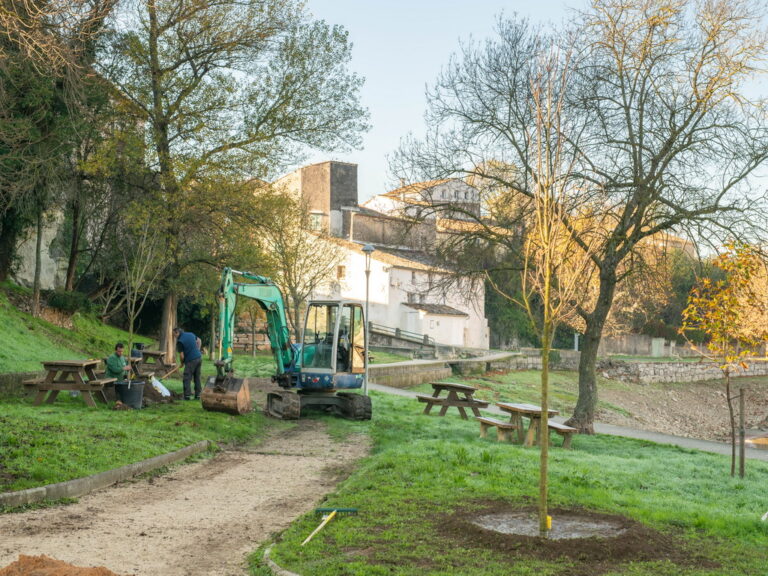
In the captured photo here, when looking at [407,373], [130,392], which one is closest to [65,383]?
[130,392]

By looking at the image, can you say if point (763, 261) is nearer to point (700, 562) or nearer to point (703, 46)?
point (703, 46)

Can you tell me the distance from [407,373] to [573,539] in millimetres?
28690

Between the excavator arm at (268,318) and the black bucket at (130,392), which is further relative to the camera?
the excavator arm at (268,318)

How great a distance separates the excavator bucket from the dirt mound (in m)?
12.6

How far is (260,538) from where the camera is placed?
8297mm

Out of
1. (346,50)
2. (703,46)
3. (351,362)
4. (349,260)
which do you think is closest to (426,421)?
(351,362)

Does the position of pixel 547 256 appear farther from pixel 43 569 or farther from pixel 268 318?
pixel 268 318

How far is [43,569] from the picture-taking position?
18.1 feet

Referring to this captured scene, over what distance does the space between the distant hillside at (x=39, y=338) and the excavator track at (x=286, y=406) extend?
5.61 metres

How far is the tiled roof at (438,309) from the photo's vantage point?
6054 centimetres

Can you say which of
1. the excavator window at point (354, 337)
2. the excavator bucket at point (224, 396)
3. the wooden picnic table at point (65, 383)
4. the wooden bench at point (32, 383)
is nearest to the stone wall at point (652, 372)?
the excavator window at point (354, 337)

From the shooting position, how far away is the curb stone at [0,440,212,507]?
916cm

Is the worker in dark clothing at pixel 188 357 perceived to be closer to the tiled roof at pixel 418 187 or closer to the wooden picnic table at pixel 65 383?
the wooden picnic table at pixel 65 383

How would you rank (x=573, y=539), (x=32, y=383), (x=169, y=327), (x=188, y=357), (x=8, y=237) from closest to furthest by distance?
(x=573, y=539), (x=32, y=383), (x=188, y=357), (x=8, y=237), (x=169, y=327)
